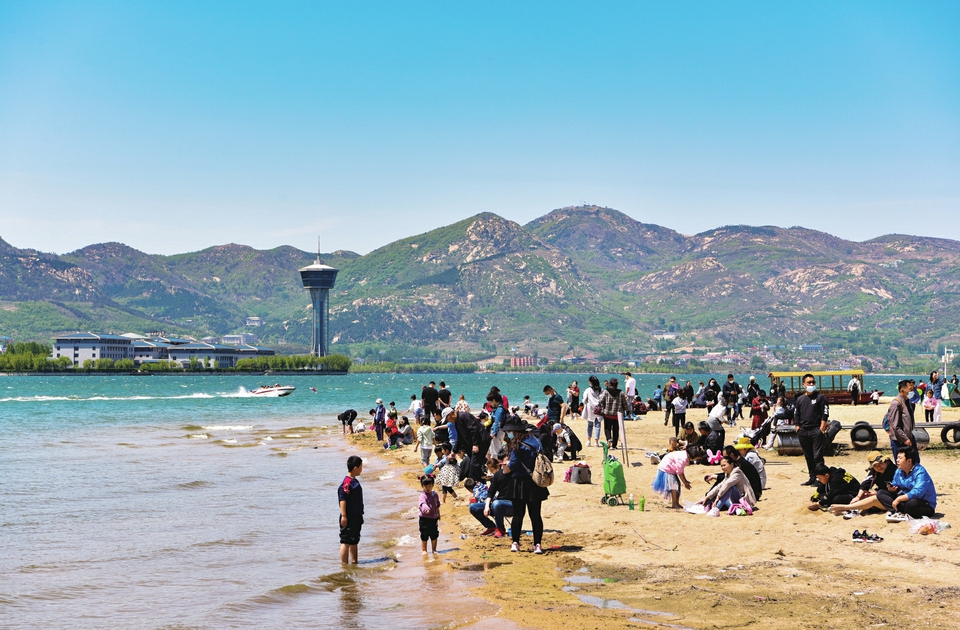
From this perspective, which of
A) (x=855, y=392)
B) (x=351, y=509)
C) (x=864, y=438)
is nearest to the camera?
(x=351, y=509)

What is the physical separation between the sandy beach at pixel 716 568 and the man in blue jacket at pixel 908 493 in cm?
29

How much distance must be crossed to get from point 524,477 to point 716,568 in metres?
3.28

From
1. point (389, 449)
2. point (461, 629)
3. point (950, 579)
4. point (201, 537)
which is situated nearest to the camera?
point (461, 629)

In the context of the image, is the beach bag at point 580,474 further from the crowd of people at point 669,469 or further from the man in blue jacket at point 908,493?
the man in blue jacket at point 908,493

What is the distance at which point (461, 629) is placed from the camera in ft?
35.3

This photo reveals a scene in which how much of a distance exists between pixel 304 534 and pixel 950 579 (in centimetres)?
1154

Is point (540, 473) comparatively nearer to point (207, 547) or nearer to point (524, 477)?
point (524, 477)

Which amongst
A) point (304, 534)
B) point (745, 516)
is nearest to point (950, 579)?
point (745, 516)

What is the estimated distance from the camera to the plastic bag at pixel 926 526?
14.0 meters

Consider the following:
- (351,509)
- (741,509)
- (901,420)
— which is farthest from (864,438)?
(351,509)

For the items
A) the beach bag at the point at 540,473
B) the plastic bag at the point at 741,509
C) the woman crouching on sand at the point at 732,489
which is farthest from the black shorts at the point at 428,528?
the plastic bag at the point at 741,509

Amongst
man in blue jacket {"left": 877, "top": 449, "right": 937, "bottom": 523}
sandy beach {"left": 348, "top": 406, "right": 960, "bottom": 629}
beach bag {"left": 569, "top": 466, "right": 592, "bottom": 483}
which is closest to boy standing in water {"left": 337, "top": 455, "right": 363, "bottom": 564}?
sandy beach {"left": 348, "top": 406, "right": 960, "bottom": 629}

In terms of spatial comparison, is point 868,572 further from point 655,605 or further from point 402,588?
point 402,588

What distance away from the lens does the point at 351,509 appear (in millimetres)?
13914
